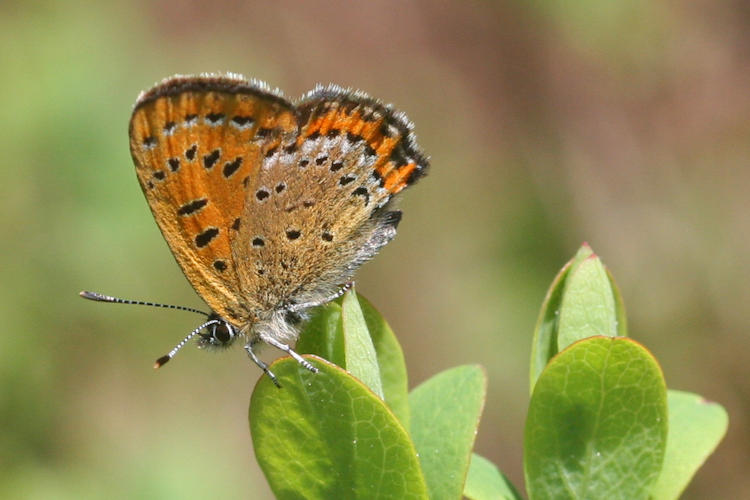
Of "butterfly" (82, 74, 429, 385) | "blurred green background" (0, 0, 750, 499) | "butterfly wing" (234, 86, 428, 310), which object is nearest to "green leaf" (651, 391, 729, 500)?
"butterfly" (82, 74, 429, 385)

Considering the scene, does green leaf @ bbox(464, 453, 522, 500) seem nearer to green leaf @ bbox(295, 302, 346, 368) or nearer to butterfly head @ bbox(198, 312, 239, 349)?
green leaf @ bbox(295, 302, 346, 368)

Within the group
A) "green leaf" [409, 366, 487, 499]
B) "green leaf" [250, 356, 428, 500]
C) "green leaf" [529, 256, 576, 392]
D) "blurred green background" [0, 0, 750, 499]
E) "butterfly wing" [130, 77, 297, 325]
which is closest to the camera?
"green leaf" [250, 356, 428, 500]

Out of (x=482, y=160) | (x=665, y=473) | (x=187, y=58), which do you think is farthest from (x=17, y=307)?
(x=665, y=473)

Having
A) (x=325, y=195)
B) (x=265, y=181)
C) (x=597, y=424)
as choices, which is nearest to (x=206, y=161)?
(x=265, y=181)

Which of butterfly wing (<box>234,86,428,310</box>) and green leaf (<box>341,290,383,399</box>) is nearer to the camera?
green leaf (<box>341,290,383,399</box>)

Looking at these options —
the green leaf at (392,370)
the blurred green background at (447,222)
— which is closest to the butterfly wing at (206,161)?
→ the green leaf at (392,370)

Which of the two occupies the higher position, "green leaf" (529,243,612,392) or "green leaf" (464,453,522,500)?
"green leaf" (529,243,612,392)
